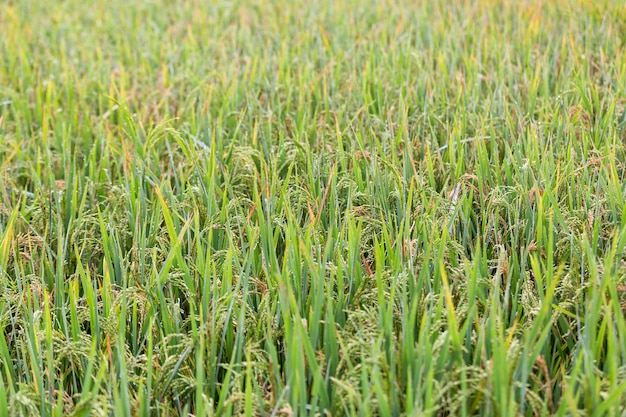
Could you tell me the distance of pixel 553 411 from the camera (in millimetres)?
1241

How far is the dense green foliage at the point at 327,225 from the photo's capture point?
1.24 m

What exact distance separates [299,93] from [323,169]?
635 mm

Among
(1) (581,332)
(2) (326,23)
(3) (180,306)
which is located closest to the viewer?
(1) (581,332)

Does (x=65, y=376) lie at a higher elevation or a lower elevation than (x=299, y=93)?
lower

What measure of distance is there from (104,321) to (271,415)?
16.9 inches

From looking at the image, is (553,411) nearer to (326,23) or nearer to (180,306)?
(180,306)

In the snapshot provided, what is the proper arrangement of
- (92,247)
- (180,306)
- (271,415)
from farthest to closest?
(92,247) < (180,306) < (271,415)

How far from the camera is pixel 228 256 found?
150 cm

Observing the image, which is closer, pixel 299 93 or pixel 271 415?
pixel 271 415

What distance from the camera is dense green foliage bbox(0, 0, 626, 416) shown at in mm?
1237

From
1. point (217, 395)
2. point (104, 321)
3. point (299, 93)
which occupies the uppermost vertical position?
point (299, 93)

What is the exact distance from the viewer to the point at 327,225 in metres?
1.80

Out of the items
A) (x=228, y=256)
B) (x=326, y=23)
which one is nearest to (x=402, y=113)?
(x=228, y=256)

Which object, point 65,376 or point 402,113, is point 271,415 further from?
point 402,113
